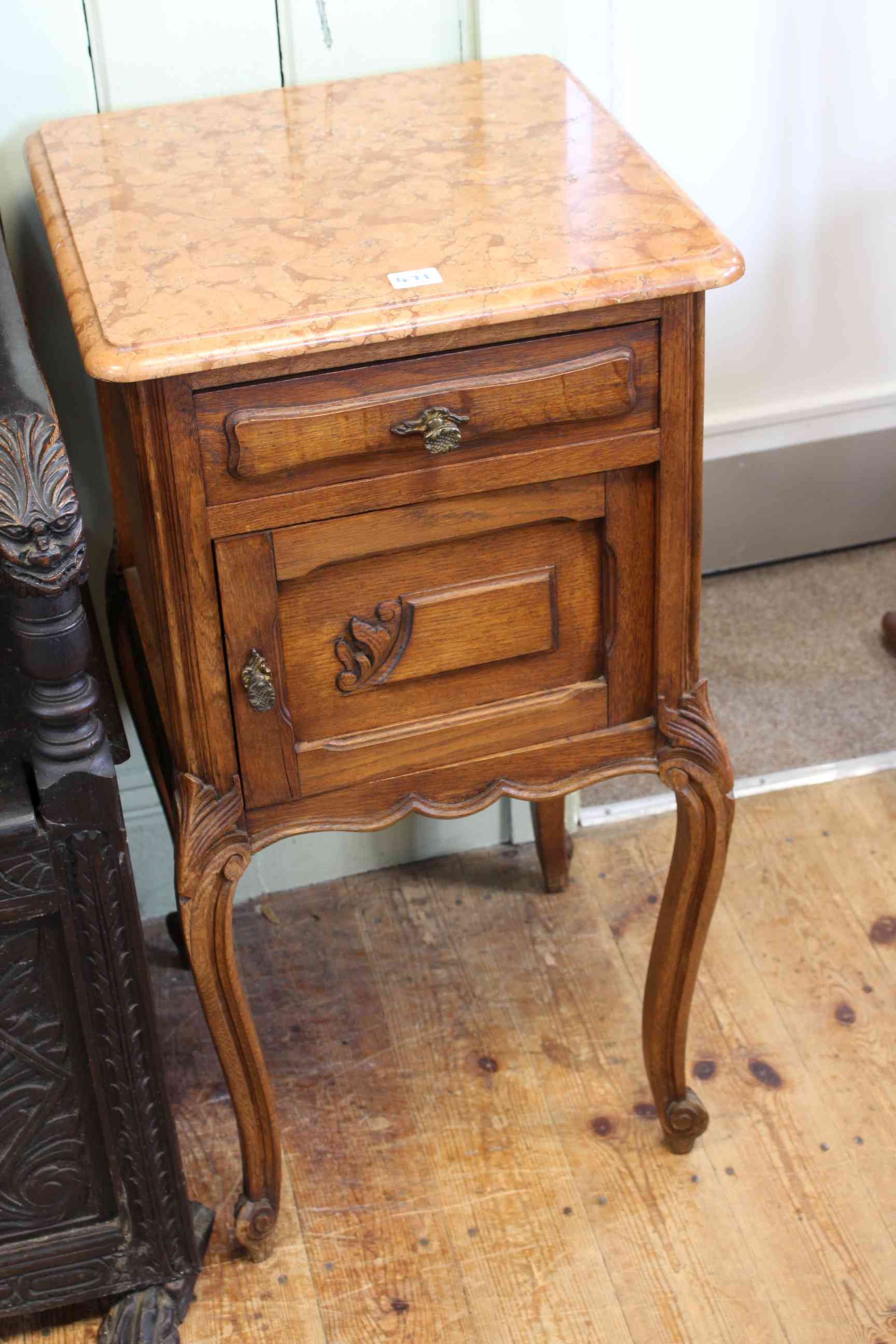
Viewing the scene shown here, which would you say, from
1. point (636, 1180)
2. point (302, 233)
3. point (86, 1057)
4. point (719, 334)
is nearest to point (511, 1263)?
point (636, 1180)

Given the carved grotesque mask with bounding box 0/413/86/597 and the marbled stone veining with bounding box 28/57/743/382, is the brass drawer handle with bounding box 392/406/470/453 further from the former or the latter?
the carved grotesque mask with bounding box 0/413/86/597

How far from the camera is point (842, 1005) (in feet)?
5.66

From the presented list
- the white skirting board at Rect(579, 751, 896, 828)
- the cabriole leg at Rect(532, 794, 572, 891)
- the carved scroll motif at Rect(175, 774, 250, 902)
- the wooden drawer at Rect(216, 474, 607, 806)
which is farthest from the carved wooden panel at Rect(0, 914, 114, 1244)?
the white skirting board at Rect(579, 751, 896, 828)

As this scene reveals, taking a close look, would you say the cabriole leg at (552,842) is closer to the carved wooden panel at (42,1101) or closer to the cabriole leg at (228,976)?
the cabriole leg at (228,976)

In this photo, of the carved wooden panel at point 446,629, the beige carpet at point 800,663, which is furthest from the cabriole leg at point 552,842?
the carved wooden panel at point 446,629

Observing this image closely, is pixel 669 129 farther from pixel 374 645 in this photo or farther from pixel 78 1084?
pixel 78 1084

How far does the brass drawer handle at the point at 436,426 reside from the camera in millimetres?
1120

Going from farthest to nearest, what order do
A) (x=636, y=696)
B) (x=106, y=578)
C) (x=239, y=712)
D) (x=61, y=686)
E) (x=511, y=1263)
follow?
(x=106, y=578) < (x=511, y=1263) < (x=636, y=696) < (x=239, y=712) < (x=61, y=686)

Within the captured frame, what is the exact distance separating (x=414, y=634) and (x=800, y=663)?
1146mm

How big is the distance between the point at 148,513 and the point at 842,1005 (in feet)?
3.33

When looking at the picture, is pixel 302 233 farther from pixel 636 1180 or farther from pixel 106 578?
pixel 636 1180

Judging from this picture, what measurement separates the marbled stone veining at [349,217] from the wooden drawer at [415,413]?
0.04 meters

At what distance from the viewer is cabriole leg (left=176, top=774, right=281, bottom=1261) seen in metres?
1.25

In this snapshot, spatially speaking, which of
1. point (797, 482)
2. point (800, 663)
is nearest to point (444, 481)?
point (800, 663)
